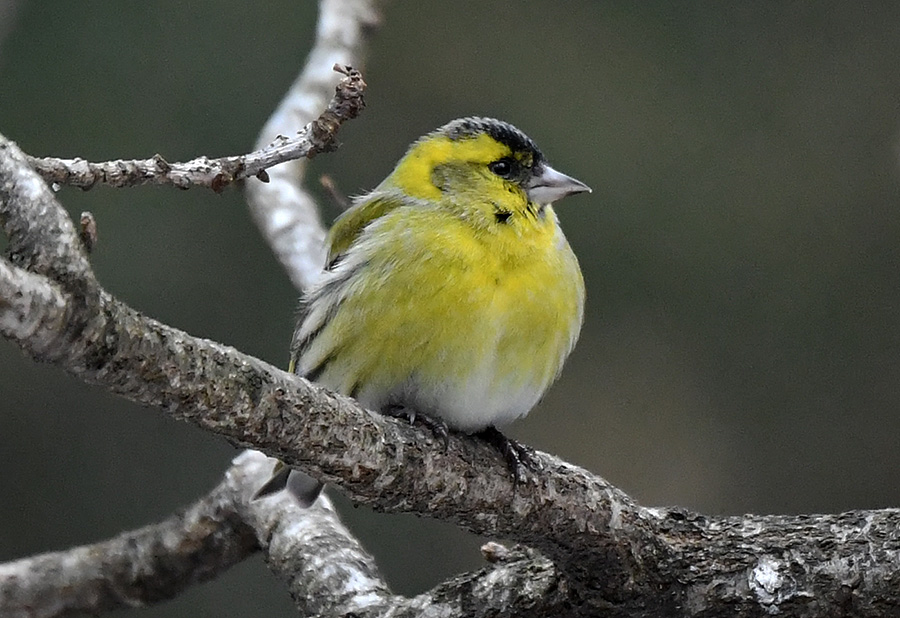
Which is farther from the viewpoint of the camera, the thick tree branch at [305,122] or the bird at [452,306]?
the thick tree branch at [305,122]

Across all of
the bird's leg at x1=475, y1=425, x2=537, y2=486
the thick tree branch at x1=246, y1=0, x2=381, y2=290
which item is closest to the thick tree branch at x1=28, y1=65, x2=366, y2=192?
the bird's leg at x1=475, y1=425, x2=537, y2=486

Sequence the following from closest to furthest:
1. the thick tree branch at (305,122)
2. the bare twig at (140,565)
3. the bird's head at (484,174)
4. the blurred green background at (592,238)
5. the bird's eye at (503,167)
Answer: the bird's head at (484,174)
the bird's eye at (503,167)
the bare twig at (140,565)
the thick tree branch at (305,122)
the blurred green background at (592,238)

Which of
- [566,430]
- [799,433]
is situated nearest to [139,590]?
[566,430]

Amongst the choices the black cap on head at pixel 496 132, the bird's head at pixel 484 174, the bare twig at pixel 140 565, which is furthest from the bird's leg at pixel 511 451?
the bare twig at pixel 140 565

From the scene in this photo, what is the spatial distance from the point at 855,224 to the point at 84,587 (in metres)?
4.08

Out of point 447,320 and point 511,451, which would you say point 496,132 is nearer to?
point 447,320

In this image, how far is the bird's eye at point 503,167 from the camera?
138 inches

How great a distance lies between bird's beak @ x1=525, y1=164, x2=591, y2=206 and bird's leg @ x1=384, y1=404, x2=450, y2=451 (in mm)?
688

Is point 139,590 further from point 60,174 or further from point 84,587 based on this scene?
point 60,174

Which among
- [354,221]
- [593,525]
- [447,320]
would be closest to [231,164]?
[447,320]

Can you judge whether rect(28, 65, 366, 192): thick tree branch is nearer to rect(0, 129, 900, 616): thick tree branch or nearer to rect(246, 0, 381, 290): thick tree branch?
rect(0, 129, 900, 616): thick tree branch

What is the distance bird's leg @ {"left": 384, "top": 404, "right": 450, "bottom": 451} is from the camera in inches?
110

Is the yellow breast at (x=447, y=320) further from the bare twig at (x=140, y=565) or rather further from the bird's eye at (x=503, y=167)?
the bare twig at (x=140, y=565)

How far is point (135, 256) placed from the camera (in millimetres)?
5859
